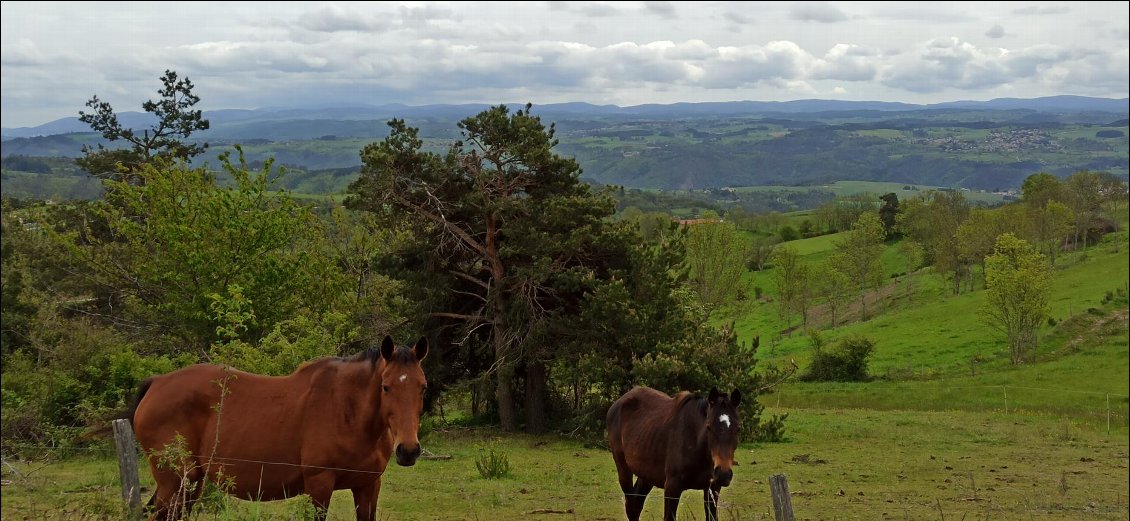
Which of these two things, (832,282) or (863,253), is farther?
(863,253)

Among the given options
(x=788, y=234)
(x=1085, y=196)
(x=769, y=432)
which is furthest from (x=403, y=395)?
(x=788, y=234)

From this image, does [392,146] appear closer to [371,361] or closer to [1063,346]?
[371,361]

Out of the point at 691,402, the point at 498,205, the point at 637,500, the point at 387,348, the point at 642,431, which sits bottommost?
the point at 637,500

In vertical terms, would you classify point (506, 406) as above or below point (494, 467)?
below

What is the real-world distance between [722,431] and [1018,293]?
142 ft

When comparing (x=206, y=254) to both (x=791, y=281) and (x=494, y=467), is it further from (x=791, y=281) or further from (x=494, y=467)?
(x=791, y=281)

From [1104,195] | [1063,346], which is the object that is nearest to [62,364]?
[1063,346]

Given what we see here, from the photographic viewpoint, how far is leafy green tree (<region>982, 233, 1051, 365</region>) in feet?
146

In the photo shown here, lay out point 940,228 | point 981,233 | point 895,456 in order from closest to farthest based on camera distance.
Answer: point 895,456, point 981,233, point 940,228

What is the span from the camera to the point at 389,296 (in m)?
28.0

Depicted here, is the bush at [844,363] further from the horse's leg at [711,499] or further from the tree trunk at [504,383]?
the horse's leg at [711,499]

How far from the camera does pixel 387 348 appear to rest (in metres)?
7.47

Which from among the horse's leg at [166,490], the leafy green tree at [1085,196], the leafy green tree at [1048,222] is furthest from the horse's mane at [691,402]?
the leafy green tree at [1085,196]

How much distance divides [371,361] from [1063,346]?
173 ft
